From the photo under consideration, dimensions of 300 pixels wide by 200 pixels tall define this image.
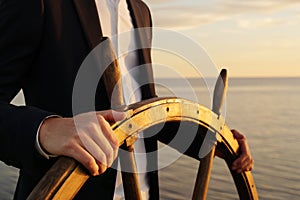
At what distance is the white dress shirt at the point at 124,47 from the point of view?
55.3 inches

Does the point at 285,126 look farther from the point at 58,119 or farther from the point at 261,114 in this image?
A: the point at 58,119

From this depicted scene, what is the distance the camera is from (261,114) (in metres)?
13.2

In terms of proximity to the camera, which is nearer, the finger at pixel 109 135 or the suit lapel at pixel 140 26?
the finger at pixel 109 135

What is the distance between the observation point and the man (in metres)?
0.96

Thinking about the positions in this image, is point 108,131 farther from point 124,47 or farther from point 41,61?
point 124,47

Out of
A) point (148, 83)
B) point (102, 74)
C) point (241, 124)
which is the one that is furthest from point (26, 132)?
point (241, 124)

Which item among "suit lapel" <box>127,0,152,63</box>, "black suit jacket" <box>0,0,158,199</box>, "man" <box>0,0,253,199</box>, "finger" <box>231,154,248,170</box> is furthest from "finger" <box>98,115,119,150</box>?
"finger" <box>231,154,248,170</box>

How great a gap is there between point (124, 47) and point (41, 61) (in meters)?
0.28

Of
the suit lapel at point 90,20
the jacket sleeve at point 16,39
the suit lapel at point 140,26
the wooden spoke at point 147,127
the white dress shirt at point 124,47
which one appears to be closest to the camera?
the wooden spoke at point 147,127

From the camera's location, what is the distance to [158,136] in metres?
1.56

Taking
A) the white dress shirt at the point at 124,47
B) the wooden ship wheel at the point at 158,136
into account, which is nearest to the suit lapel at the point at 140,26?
the white dress shirt at the point at 124,47

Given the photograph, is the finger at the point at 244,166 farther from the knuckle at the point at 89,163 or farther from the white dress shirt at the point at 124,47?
the knuckle at the point at 89,163

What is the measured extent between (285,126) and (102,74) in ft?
32.1

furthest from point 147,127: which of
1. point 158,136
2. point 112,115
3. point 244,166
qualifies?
point 244,166
